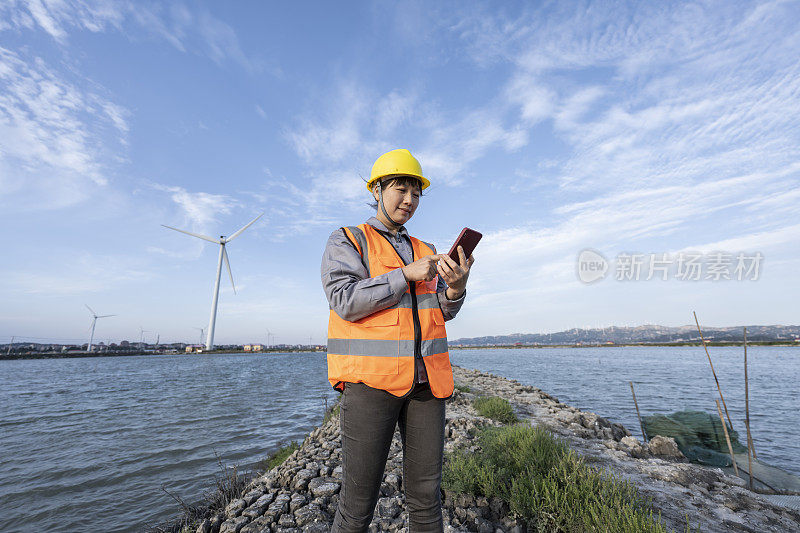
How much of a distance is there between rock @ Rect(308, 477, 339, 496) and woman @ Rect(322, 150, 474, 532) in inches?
108

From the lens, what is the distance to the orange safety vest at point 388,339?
162 cm

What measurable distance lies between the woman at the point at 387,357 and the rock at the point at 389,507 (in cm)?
194

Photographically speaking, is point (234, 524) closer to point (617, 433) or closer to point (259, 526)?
point (259, 526)

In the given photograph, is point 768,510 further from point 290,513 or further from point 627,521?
point 290,513

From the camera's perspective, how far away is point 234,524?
3.52m

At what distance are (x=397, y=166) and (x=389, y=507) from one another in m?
3.48

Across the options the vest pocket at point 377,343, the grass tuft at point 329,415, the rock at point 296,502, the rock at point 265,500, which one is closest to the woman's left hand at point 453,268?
the vest pocket at point 377,343

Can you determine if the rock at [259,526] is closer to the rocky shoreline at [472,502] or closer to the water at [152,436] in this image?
the rocky shoreline at [472,502]

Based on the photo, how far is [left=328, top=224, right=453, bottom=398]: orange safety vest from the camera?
1.62 meters

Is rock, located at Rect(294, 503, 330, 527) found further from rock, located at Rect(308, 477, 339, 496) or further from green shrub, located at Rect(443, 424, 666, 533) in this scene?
green shrub, located at Rect(443, 424, 666, 533)

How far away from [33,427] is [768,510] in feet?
62.0

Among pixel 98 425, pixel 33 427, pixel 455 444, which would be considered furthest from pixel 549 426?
pixel 33 427

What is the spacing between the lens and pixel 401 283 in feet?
5.24

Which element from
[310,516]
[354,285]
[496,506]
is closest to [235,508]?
[310,516]
